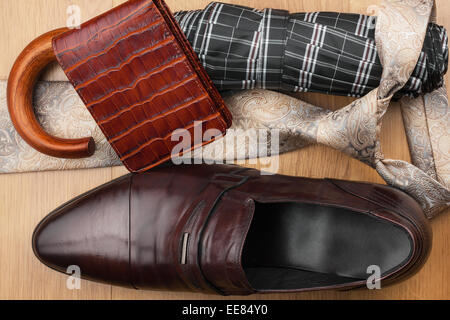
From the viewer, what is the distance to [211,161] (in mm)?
787

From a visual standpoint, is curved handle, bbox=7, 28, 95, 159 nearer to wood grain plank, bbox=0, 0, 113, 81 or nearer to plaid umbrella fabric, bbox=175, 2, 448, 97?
wood grain plank, bbox=0, 0, 113, 81

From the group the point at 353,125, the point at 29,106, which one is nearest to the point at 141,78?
the point at 29,106

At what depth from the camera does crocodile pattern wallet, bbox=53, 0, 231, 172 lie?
658 mm

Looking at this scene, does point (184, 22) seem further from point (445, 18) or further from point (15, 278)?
point (15, 278)

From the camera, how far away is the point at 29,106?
2.47 ft

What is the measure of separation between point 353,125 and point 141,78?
36 centimetres

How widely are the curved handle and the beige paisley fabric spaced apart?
5 centimetres

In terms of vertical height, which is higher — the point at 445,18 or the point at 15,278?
the point at 445,18

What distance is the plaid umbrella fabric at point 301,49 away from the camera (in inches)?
26.1

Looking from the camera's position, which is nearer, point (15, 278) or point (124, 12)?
point (124, 12)

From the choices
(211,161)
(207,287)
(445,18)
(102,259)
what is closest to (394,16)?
(445,18)

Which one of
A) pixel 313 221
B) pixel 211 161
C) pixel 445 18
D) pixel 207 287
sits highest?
pixel 445 18

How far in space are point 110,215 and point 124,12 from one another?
1.12ft

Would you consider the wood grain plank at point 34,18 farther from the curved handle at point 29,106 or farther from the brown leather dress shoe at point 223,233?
the brown leather dress shoe at point 223,233
